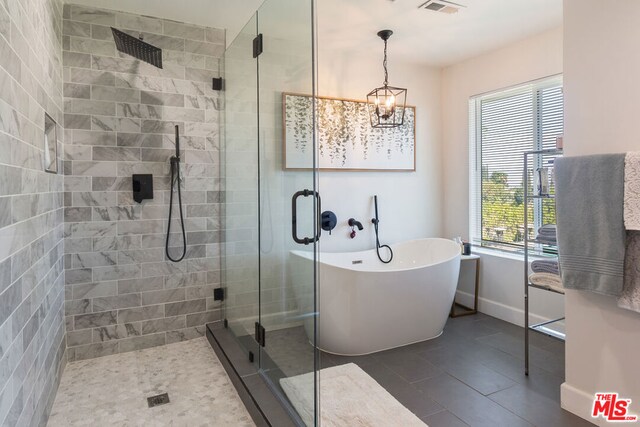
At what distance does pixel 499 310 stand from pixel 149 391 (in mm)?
3161

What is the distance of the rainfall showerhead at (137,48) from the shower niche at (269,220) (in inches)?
21.5

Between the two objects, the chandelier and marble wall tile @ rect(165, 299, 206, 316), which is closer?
marble wall tile @ rect(165, 299, 206, 316)

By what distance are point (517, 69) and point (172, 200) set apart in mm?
3344

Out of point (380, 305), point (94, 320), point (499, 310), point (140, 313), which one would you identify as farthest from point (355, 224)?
point (94, 320)

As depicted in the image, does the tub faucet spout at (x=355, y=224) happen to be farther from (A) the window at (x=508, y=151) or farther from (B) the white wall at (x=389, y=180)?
(A) the window at (x=508, y=151)

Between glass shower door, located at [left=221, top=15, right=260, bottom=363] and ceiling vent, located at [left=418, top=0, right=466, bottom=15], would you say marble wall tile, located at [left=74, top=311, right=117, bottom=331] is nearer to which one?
glass shower door, located at [left=221, top=15, right=260, bottom=363]

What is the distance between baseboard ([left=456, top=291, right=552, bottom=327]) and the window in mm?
586

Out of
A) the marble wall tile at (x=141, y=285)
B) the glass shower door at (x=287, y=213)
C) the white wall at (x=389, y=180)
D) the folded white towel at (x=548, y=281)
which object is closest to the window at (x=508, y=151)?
the white wall at (x=389, y=180)

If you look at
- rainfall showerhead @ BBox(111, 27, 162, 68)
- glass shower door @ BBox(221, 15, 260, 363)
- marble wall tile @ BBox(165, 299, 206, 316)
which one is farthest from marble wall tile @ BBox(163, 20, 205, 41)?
marble wall tile @ BBox(165, 299, 206, 316)

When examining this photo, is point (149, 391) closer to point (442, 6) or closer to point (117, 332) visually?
point (117, 332)

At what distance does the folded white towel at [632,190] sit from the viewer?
68.7 inches

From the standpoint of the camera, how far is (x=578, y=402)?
2094mm

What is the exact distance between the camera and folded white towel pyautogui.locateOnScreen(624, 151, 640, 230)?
1746 mm

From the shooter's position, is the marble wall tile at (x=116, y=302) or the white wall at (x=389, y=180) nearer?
the marble wall tile at (x=116, y=302)
